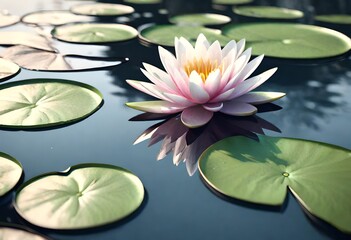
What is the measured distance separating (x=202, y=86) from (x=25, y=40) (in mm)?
975

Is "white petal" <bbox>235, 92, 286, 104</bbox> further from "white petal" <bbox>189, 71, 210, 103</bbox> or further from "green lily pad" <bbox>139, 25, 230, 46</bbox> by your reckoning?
"green lily pad" <bbox>139, 25, 230, 46</bbox>

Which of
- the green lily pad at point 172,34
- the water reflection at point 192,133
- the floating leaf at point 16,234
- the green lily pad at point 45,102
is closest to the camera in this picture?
the floating leaf at point 16,234

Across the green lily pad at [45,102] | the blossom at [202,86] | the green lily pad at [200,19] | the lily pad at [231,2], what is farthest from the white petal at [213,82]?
the lily pad at [231,2]

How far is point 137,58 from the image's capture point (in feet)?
5.38

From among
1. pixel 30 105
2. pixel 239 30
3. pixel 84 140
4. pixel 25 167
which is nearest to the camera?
pixel 25 167

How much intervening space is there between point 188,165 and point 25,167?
0.35m

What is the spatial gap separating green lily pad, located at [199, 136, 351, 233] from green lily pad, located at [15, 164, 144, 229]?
173 millimetres

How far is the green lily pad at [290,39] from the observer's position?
1.66 metres

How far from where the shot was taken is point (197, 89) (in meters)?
1.09

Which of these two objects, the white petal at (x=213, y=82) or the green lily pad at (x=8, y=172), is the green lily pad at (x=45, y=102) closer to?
the green lily pad at (x=8, y=172)

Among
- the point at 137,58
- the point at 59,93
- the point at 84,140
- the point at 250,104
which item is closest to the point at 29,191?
the point at 84,140

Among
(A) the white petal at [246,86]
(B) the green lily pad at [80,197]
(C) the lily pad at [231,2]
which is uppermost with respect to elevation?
(A) the white petal at [246,86]

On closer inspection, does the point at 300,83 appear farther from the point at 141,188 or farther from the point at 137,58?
the point at 141,188

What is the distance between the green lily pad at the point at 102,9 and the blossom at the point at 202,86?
1.17 meters
